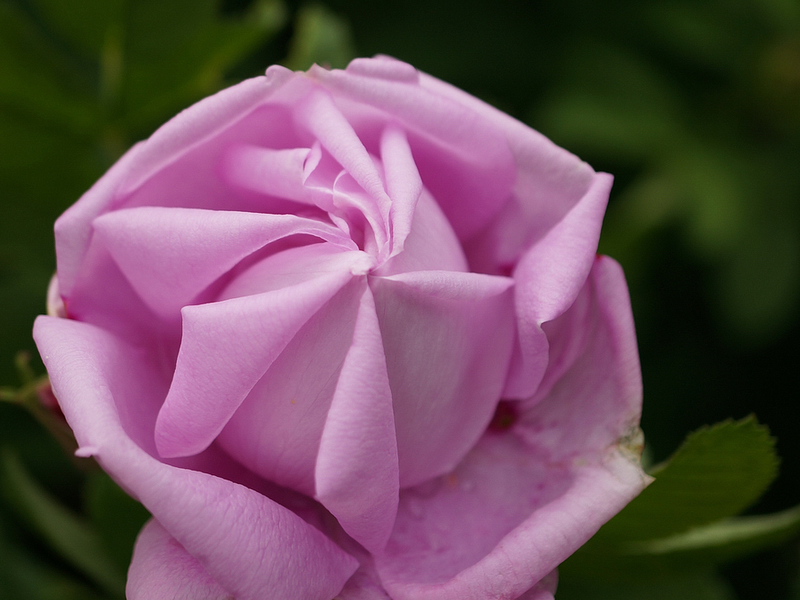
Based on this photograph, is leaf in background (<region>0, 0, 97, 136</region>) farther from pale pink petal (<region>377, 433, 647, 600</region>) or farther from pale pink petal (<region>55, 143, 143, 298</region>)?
pale pink petal (<region>377, 433, 647, 600</region>)

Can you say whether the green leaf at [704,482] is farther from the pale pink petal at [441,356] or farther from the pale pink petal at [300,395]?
the pale pink petal at [300,395]

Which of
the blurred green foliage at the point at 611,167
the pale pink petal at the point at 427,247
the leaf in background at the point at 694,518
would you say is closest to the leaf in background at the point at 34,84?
the blurred green foliage at the point at 611,167

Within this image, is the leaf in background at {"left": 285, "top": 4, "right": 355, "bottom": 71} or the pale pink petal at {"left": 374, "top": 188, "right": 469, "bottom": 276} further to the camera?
the leaf in background at {"left": 285, "top": 4, "right": 355, "bottom": 71}

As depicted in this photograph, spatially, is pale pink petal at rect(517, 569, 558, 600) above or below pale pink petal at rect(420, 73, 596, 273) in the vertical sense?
below

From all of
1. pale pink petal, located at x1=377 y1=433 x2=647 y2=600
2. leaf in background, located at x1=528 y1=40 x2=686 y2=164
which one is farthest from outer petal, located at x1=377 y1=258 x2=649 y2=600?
leaf in background, located at x1=528 y1=40 x2=686 y2=164

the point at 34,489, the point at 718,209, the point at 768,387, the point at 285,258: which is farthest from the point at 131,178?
the point at 768,387

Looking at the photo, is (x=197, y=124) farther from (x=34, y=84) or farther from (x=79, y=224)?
(x=34, y=84)
